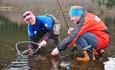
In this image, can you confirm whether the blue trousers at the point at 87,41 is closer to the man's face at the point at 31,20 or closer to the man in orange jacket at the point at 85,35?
the man in orange jacket at the point at 85,35

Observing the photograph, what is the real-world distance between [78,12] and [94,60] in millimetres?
1412

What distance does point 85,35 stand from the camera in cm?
988

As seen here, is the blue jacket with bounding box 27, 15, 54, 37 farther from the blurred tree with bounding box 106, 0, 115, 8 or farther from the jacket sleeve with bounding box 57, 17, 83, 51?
the blurred tree with bounding box 106, 0, 115, 8

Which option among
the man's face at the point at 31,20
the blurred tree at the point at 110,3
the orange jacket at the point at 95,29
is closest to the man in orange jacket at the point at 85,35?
the orange jacket at the point at 95,29

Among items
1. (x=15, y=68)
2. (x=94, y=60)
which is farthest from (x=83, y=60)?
(x=15, y=68)

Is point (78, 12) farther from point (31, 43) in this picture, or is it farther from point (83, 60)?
point (31, 43)

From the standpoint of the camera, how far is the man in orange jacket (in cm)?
972

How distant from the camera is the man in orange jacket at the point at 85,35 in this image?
9719 mm

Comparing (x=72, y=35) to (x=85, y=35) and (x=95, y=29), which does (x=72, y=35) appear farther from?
(x=95, y=29)

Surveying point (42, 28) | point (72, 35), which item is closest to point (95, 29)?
point (72, 35)

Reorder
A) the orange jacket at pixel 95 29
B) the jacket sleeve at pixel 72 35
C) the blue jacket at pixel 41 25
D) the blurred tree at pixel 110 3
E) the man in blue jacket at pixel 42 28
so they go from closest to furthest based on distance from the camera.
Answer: the jacket sleeve at pixel 72 35 → the orange jacket at pixel 95 29 → the man in blue jacket at pixel 42 28 → the blue jacket at pixel 41 25 → the blurred tree at pixel 110 3

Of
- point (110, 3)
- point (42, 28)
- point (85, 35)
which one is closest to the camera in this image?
point (85, 35)

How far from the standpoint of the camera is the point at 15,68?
9.08 m

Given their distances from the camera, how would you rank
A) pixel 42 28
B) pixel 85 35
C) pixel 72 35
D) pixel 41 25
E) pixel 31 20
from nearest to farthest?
pixel 72 35, pixel 85 35, pixel 31 20, pixel 41 25, pixel 42 28
